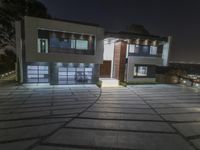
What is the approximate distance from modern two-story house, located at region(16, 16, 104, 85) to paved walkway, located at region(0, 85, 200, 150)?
4615 mm

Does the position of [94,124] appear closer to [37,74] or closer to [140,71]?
[37,74]

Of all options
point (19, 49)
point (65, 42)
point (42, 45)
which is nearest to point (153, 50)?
point (65, 42)

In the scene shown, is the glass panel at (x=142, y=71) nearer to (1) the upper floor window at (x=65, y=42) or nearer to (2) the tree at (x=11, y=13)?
(1) the upper floor window at (x=65, y=42)

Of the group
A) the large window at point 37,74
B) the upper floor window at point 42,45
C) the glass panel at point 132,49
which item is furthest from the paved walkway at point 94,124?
the glass panel at point 132,49

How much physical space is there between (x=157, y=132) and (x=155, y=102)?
17.8 feet

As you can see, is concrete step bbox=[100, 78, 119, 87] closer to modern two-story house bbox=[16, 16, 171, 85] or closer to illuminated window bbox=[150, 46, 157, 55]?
modern two-story house bbox=[16, 16, 171, 85]

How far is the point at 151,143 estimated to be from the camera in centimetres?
582

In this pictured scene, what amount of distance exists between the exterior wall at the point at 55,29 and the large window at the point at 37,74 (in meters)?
1.26

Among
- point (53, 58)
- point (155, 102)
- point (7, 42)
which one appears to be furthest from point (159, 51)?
point (7, 42)

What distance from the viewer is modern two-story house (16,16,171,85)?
14.6 m

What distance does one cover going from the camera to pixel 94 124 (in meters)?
7.39

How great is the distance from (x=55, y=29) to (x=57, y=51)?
2.29 metres

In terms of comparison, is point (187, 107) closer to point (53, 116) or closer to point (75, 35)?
point (53, 116)

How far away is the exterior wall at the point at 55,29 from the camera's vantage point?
46.2 feet
